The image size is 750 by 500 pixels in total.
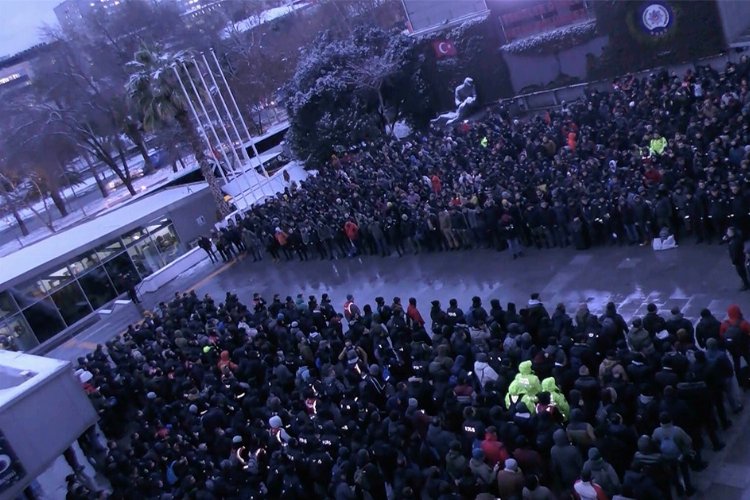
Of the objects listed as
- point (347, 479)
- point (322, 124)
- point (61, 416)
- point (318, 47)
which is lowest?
point (347, 479)

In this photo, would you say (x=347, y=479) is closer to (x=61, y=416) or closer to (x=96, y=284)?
(x=61, y=416)

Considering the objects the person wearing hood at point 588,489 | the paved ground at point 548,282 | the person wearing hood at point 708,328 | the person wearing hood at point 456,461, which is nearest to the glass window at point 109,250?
the paved ground at point 548,282

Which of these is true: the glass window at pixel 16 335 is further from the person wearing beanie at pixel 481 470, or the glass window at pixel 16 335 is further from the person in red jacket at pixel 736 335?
the person in red jacket at pixel 736 335

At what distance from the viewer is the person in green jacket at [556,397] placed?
930 centimetres

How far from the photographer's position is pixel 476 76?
32.9 meters

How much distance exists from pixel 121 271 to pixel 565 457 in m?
23.2

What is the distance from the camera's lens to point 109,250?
2733 cm

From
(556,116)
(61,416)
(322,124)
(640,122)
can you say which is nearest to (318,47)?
(322,124)

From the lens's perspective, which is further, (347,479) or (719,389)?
(347,479)

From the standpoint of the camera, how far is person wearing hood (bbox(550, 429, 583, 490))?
8289 mm

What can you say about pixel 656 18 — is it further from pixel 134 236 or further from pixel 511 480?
pixel 511 480

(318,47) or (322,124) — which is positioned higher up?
(318,47)

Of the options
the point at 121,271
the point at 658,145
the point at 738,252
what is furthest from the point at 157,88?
the point at 738,252

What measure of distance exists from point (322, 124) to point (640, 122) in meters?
17.0
